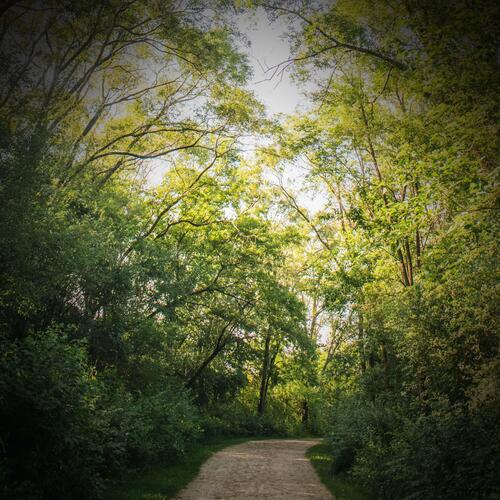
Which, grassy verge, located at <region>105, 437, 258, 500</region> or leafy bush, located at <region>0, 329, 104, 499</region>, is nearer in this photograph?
leafy bush, located at <region>0, 329, 104, 499</region>

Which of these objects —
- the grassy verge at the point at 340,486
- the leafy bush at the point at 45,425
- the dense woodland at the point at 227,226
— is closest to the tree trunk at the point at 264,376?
the dense woodland at the point at 227,226

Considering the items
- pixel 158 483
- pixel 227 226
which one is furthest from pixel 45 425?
pixel 227 226

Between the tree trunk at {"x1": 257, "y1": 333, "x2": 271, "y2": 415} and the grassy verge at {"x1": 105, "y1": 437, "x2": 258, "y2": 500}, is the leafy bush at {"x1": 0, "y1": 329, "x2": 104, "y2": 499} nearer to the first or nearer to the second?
the grassy verge at {"x1": 105, "y1": 437, "x2": 258, "y2": 500}

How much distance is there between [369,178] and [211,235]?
30.2ft

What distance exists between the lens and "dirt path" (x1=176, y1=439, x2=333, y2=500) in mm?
8414

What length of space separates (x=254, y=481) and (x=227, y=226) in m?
12.7

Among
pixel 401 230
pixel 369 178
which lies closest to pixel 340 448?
pixel 401 230

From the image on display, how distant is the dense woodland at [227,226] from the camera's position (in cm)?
638

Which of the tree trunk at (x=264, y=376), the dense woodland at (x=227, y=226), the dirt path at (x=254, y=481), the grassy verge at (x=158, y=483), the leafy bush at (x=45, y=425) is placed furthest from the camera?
the tree trunk at (x=264, y=376)

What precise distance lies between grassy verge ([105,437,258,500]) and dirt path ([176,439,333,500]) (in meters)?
0.28

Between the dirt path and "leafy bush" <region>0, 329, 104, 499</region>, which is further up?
"leafy bush" <region>0, 329, 104, 499</region>

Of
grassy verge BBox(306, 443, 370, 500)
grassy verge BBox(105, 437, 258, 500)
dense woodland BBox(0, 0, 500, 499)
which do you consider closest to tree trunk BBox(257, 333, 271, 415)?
dense woodland BBox(0, 0, 500, 499)

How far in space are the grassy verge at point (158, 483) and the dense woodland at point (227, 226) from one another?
0.57m

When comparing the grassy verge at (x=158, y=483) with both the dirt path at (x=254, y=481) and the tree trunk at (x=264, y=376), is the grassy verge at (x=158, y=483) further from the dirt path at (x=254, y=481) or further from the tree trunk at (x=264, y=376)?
the tree trunk at (x=264, y=376)
